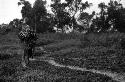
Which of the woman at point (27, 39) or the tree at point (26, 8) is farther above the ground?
the tree at point (26, 8)

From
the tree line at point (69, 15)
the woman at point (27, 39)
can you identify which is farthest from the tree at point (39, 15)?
the woman at point (27, 39)

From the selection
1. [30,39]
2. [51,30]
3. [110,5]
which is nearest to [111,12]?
[110,5]

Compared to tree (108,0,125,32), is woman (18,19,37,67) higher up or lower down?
lower down

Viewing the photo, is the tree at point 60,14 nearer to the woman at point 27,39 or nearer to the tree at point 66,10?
the tree at point 66,10

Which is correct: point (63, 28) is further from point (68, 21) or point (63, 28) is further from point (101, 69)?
point (101, 69)

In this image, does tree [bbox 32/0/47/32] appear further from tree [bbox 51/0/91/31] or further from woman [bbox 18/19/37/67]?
woman [bbox 18/19/37/67]

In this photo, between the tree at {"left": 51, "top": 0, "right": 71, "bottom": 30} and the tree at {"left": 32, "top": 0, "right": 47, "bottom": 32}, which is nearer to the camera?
the tree at {"left": 51, "top": 0, "right": 71, "bottom": 30}

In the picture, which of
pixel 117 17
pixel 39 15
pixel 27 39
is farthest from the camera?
pixel 39 15

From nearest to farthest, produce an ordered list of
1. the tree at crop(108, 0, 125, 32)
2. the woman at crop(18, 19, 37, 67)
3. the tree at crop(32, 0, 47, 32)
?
1. the woman at crop(18, 19, 37, 67)
2. the tree at crop(108, 0, 125, 32)
3. the tree at crop(32, 0, 47, 32)

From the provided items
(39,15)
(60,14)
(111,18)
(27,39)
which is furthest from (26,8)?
(27,39)

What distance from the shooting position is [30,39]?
87.5 ft

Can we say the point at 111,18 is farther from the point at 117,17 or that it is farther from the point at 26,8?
the point at 26,8

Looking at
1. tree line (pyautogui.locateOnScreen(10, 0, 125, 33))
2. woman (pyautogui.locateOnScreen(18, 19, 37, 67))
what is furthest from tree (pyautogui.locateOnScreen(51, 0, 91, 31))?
woman (pyautogui.locateOnScreen(18, 19, 37, 67))

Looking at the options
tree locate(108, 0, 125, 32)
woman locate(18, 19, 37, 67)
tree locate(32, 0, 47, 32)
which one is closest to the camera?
woman locate(18, 19, 37, 67)
